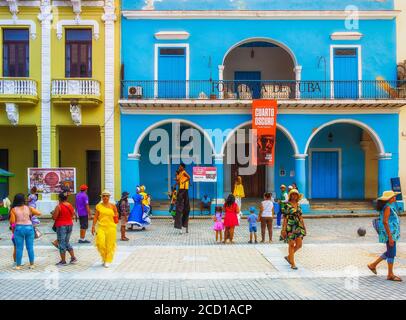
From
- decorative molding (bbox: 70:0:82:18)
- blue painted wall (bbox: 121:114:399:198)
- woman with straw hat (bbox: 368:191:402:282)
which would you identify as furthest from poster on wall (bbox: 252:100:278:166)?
woman with straw hat (bbox: 368:191:402:282)

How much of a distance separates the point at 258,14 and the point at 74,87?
8436mm

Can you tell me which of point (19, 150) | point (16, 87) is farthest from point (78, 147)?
point (16, 87)

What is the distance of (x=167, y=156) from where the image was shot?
20453 mm

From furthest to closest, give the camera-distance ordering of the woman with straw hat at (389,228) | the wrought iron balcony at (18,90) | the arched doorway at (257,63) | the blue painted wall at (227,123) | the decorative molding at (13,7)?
1. the arched doorway at (257,63)
2. the blue painted wall at (227,123)
3. the decorative molding at (13,7)
4. the wrought iron balcony at (18,90)
5. the woman with straw hat at (389,228)

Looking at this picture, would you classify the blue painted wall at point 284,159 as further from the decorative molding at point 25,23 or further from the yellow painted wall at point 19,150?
→ the decorative molding at point 25,23

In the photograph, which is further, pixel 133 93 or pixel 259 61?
pixel 259 61

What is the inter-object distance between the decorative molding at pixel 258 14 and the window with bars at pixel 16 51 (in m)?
4.50

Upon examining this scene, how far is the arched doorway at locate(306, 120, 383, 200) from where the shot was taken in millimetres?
20594

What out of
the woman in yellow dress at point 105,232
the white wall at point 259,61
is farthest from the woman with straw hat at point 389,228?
the white wall at point 259,61

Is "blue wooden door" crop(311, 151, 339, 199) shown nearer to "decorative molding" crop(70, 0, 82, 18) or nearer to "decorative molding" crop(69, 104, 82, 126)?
"decorative molding" crop(69, 104, 82, 126)

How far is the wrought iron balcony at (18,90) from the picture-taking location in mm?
17656

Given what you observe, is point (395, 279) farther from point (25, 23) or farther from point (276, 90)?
point (25, 23)

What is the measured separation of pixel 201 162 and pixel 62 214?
11.8m

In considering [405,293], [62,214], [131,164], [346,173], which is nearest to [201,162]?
[131,164]
